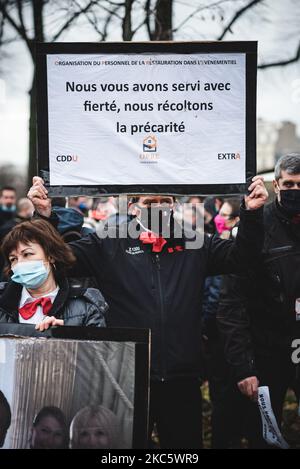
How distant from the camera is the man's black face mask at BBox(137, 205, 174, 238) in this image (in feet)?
12.3

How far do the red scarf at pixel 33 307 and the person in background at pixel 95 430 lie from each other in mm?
623

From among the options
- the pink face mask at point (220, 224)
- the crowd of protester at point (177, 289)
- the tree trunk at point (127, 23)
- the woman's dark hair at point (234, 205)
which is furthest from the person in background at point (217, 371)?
the tree trunk at point (127, 23)

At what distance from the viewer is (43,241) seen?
3.49 metres

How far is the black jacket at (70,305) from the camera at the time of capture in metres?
3.39

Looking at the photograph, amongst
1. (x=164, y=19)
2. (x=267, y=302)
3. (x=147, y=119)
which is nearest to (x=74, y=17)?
(x=164, y=19)

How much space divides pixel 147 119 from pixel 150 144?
14cm

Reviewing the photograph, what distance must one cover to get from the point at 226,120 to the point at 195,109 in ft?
0.59

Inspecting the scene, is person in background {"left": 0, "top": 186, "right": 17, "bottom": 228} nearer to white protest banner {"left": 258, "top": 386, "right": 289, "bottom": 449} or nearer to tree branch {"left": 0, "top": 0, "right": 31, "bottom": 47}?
tree branch {"left": 0, "top": 0, "right": 31, "bottom": 47}

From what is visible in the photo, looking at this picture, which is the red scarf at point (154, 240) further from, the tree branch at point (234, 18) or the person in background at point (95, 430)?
the tree branch at point (234, 18)

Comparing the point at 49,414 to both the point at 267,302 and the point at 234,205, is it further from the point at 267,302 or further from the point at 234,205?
the point at 234,205

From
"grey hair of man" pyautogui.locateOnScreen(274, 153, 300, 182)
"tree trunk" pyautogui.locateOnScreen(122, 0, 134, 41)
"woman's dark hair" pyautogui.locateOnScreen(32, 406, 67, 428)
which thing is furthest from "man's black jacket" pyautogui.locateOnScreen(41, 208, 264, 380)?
"tree trunk" pyautogui.locateOnScreen(122, 0, 134, 41)

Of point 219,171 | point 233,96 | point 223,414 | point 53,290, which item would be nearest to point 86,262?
point 53,290

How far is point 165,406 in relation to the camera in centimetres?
365

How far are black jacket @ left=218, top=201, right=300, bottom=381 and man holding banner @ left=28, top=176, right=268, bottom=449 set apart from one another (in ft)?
1.07
